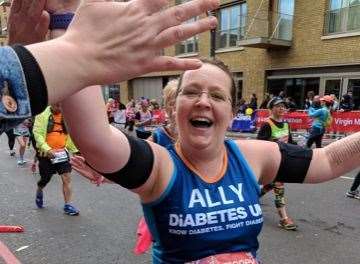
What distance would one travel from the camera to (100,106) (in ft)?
4.31

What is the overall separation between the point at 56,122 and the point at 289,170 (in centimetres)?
454

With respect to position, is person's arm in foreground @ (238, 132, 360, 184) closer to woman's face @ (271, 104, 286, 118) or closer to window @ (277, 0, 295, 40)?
woman's face @ (271, 104, 286, 118)

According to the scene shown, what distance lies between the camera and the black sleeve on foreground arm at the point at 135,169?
5.12ft

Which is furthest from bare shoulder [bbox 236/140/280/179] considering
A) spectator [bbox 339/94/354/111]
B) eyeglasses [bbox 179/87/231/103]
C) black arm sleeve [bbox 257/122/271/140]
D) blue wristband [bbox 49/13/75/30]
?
spectator [bbox 339/94/354/111]

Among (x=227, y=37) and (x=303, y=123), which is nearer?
(x=303, y=123)

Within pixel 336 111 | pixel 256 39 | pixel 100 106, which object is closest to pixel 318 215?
pixel 100 106

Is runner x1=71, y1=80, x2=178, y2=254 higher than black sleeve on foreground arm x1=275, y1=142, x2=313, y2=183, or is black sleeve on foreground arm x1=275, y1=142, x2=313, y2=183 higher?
black sleeve on foreground arm x1=275, y1=142, x2=313, y2=183

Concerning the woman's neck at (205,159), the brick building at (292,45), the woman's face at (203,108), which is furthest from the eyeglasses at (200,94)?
the brick building at (292,45)

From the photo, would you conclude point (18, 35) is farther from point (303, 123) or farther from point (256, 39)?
point (256, 39)

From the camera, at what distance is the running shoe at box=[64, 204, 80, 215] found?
18.7ft

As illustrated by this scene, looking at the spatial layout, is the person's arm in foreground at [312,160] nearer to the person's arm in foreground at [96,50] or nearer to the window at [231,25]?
the person's arm in foreground at [96,50]

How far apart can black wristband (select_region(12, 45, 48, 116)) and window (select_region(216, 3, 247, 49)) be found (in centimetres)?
1885

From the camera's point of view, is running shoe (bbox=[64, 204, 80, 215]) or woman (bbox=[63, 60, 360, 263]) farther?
running shoe (bbox=[64, 204, 80, 215])

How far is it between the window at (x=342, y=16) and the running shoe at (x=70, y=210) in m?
12.3
